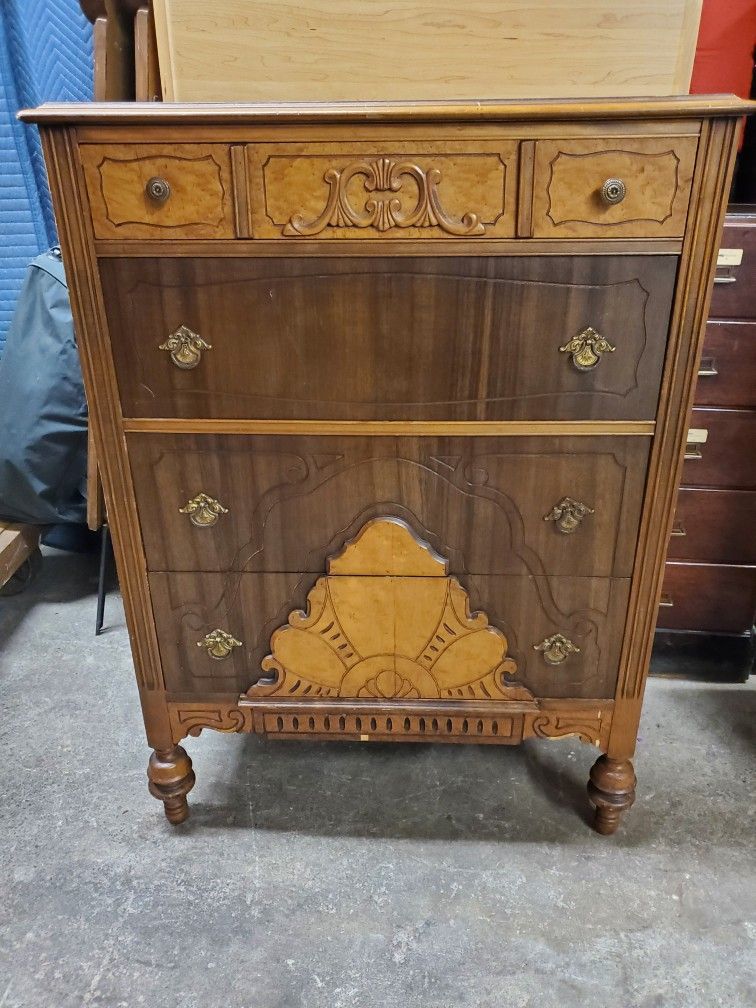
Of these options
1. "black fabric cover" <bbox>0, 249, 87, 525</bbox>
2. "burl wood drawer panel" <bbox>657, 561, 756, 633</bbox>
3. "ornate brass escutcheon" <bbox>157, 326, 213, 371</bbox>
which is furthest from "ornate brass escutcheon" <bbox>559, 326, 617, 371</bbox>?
"black fabric cover" <bbox>0, 249, 87, 525</bbox>

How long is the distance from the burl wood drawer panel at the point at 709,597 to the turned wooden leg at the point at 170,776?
1156 millimetres

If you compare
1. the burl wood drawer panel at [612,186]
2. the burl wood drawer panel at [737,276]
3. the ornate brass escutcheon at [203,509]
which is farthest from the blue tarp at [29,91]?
the burl wood drawer panel at [737,276]

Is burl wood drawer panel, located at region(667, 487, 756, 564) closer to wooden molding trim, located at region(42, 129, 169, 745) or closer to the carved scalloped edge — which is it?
the carved scalloped edge

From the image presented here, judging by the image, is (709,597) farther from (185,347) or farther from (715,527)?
(185,347)

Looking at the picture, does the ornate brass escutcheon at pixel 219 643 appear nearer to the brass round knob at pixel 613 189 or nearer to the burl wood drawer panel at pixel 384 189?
the burl wood drawer panel at pixel 384 189

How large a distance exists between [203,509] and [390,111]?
66 centimetres

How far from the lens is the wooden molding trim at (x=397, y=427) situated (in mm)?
1152

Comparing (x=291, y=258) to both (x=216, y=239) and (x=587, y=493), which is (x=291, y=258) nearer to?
(x=216, y=239)

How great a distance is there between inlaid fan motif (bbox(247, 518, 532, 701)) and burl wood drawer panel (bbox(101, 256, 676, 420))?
247 millimetres

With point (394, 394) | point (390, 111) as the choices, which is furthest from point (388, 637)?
point (390, 111)

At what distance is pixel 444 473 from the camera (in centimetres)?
120

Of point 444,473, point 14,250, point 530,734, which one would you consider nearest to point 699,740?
point 530,734

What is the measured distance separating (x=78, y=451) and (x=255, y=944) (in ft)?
4.55

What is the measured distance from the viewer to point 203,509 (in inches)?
48.8
